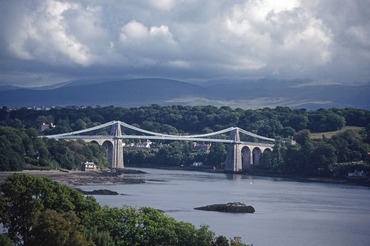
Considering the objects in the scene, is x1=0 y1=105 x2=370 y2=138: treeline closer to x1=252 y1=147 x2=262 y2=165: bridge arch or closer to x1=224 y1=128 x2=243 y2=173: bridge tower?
x1=252 y1=147 x2=262 y2=165: bridge arch

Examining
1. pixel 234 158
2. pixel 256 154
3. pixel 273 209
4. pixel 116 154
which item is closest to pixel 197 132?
pixel 256 154

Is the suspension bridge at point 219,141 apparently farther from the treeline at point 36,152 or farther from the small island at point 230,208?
the small island at point 230,208

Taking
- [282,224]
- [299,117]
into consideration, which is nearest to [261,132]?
[299,117]

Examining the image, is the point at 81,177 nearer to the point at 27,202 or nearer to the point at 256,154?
the point at 27,202

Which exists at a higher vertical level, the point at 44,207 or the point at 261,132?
the point at 261,132

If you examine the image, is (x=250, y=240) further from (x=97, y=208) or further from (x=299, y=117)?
(x=299, y=117)
